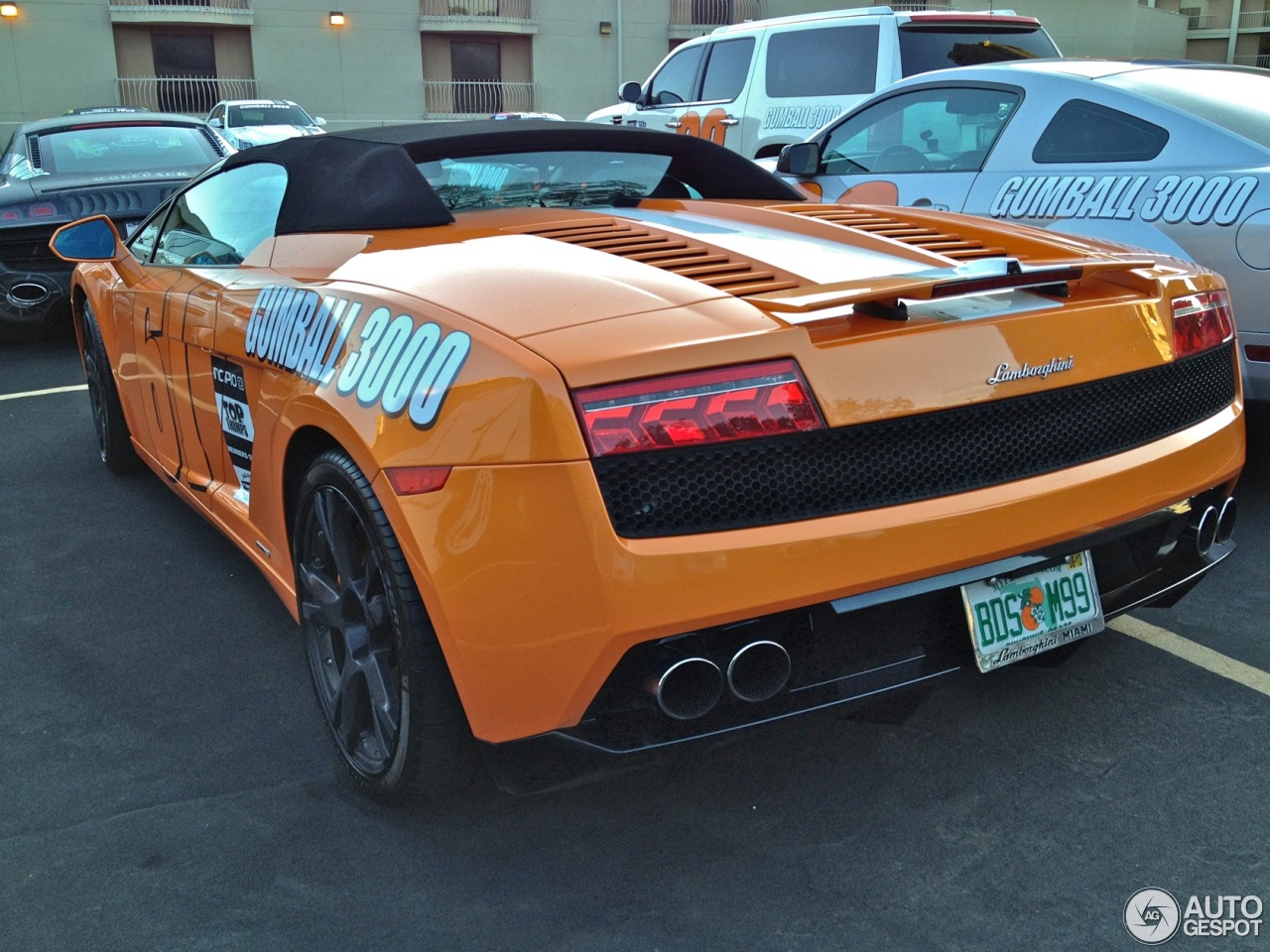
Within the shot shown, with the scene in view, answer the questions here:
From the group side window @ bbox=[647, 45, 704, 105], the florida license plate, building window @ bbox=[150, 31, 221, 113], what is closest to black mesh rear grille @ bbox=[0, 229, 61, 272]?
side window @ bbox=[647, 45, 704, 105]

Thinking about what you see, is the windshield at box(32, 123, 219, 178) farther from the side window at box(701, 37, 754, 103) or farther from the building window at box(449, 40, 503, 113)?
the building window at box(449, 40, 503, 113)

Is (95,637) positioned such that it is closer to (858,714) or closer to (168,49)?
(858,714)

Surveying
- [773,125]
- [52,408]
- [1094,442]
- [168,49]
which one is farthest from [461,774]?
[168,49]

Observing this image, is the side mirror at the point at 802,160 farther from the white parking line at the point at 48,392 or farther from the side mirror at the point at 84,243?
the white parking line at the point at 48,392

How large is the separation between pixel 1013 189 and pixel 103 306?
3.50 meters

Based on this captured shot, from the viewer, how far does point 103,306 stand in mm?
4297

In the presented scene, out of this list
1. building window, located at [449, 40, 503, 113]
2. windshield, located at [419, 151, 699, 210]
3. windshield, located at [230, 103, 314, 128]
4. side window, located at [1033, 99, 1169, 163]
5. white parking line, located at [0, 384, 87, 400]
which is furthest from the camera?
building window, located at [449, 40, 503, 113]

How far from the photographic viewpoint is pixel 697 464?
74.8 inches

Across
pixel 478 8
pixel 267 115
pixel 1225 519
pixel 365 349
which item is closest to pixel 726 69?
pixel 1225 519

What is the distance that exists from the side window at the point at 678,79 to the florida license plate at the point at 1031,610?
9121mm

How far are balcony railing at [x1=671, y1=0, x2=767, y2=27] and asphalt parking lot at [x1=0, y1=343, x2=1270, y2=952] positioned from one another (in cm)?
3493

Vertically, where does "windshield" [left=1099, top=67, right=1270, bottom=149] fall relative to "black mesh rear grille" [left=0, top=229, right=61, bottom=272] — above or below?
above

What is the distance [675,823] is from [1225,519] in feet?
4.35

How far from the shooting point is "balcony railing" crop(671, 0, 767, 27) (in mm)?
35406
